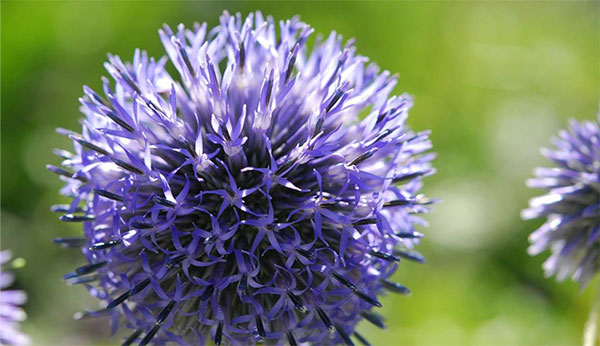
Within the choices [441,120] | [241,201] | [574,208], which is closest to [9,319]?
[241,201]

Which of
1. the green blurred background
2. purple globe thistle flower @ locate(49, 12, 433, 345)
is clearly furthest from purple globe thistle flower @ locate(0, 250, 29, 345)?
the green blurred background

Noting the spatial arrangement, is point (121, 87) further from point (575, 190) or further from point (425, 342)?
point (425, 342)

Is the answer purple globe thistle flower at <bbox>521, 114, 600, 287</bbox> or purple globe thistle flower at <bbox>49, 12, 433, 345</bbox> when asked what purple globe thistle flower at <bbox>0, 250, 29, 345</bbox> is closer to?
purple globe thistle flower at <bbox>49, 12, 433, 345</bbox>

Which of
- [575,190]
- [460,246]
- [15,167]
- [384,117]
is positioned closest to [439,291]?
[460,246]

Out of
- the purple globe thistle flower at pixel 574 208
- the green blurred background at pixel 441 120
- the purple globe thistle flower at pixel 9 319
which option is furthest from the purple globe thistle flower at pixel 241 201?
the green blurred background at pixel 441 120

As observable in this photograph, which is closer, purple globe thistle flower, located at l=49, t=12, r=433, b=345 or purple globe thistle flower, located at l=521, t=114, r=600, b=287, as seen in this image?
purple globe thistle flower, located at l=49, t=12, r=433, b=345

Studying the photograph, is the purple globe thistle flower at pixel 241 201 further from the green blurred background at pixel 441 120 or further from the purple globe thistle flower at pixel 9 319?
the green blurred background at pixel 441 120
